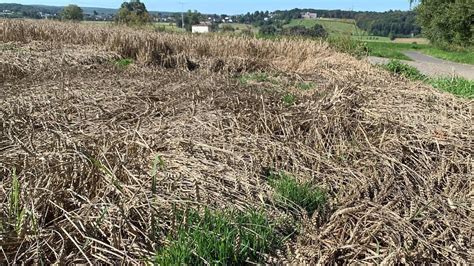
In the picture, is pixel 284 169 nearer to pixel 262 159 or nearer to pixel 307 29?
pixel 262 159

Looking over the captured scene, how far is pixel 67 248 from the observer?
2.46 meters

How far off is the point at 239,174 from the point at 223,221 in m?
0.98

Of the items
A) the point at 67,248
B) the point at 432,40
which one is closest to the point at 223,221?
the point at 67,248

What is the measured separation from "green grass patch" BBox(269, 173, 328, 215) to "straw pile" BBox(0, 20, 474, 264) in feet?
0.35

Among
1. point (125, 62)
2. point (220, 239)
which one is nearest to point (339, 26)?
point (125, 62)

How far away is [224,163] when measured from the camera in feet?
12.1

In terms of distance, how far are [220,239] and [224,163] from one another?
1.32 meters

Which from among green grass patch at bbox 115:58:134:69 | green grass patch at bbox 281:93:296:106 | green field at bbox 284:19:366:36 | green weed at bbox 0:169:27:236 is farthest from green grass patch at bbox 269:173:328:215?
green field at bbox 284:19:366:36

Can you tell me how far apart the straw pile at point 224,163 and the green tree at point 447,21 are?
29350mm

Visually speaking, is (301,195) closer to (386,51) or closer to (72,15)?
(386,51)

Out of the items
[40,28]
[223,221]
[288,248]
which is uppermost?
[40,28]

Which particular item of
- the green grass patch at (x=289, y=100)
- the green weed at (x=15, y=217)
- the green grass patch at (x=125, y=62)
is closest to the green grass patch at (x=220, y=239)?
the green weed at (x=15, y=217)

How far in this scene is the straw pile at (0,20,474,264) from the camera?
261cm

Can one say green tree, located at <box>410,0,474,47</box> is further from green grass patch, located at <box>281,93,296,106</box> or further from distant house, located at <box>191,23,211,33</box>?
green grass patch, located at <box>281,93,296,106</box>
